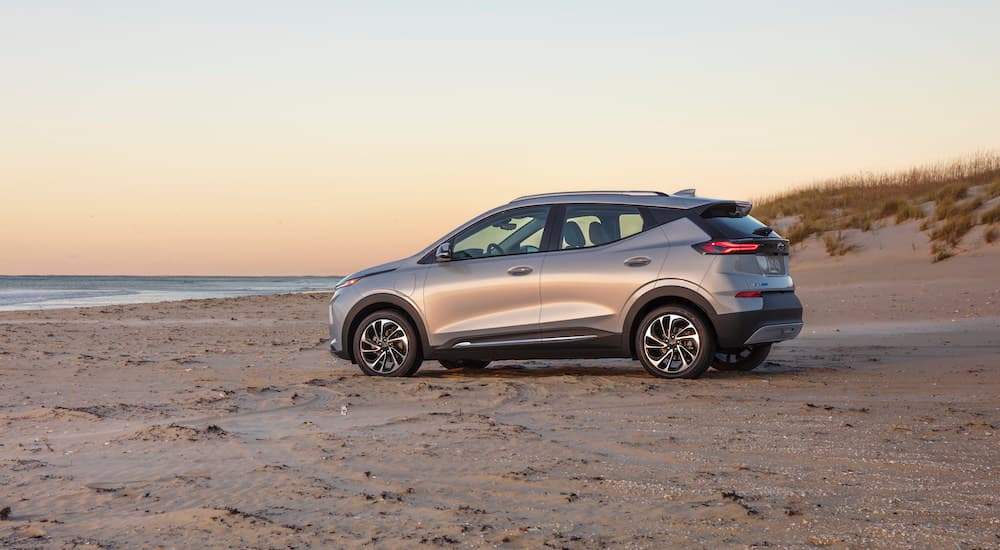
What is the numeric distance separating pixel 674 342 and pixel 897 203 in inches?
798

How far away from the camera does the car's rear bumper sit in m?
11.3

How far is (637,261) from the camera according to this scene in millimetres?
11633

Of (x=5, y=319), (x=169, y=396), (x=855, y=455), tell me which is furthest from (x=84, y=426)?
(x=5, y=319)

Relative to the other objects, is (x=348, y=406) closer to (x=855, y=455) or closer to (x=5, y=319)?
(x=855, y=455)

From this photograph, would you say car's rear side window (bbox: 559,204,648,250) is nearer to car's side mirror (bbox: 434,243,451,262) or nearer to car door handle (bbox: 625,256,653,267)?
car door handle (bbox: 625,256,653,267)

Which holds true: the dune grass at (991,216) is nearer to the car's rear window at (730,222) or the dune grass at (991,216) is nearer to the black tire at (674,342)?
the car's rear window at (730,222)

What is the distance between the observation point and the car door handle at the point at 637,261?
457 inches

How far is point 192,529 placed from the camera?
5.36 meters

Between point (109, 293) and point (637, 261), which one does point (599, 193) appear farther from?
point (109, 293)

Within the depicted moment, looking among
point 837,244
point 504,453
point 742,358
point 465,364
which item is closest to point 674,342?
point 742,358

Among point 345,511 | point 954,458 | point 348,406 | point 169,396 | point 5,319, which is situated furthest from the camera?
point 5,319

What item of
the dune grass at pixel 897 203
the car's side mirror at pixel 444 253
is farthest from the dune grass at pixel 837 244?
the car's side mirror at pixel 444 253

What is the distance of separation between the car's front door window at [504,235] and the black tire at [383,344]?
100cm

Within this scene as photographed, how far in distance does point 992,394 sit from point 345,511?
Answer: 6685mm
